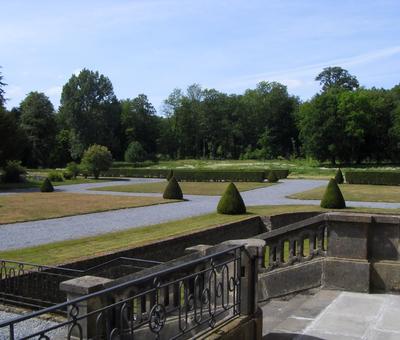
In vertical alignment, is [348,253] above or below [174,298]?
below

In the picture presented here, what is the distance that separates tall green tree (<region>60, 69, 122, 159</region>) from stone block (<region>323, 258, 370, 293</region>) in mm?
69284

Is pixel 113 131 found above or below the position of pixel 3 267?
above

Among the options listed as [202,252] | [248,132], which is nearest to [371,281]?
[202,252]

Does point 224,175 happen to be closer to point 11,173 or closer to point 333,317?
point 11,173

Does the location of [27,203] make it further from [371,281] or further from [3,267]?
[371,281]

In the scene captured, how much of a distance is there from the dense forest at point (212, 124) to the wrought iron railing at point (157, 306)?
4037 cm

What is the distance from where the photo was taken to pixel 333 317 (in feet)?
19.0

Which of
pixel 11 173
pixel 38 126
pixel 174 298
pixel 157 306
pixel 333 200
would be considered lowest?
pixel 333 200

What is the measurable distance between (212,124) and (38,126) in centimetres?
3329

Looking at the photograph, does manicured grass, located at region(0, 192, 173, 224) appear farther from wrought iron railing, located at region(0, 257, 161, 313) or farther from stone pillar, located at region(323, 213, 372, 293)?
stone pillar, located at region(323, 213, 372, 293)

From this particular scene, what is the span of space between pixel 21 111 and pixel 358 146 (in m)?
48.7

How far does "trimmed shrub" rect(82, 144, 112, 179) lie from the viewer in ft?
165

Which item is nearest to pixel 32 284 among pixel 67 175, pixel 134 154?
pixel 67 175

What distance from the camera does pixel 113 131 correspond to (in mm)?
81375
